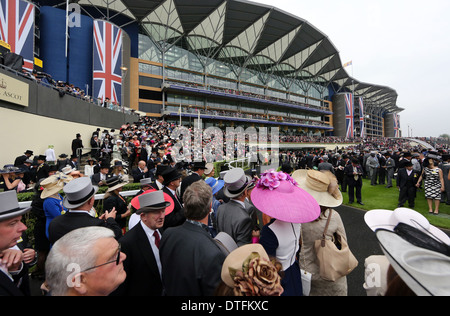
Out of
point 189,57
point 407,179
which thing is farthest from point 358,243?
point 189,57

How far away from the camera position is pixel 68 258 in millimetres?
1253

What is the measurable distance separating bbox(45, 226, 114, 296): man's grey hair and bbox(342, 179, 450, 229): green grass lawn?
8.49m

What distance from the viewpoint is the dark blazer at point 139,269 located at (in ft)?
6.23

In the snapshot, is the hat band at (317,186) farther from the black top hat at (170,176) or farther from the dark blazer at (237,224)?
the black top hat at (170,176)

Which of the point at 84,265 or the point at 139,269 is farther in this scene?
the point at 139,269

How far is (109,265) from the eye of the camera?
1.38 m

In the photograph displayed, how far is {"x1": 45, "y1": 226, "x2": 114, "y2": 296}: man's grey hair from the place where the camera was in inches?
47.5

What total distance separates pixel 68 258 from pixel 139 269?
83cm

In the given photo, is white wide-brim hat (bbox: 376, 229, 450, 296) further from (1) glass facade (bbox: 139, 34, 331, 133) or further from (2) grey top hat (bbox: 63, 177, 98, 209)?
(1) glass facade (bbox: 139, 34, 331, 133)

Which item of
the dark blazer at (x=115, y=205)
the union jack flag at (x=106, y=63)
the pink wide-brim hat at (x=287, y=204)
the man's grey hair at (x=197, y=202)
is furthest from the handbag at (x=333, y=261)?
the union jack flag at (x=106, y=63)

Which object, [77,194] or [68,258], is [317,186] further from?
[77,194]

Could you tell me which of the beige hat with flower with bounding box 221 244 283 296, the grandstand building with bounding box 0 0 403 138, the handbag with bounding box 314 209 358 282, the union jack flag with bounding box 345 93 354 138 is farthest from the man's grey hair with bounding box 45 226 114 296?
the union jack flag with bounding box 345 93 354 138

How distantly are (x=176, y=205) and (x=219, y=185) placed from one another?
1.34 metres

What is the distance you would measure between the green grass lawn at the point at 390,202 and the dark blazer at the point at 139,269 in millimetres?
7923
